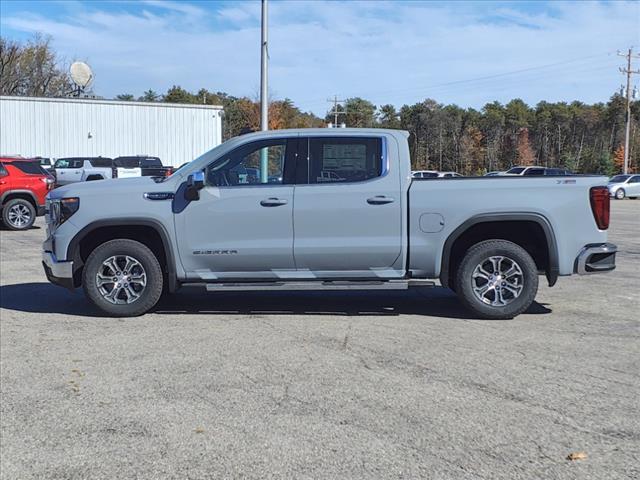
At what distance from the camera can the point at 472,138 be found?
64062 mm

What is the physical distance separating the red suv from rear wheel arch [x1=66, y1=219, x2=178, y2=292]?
33.6ft

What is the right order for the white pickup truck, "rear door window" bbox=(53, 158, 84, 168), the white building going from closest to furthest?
the white pickup truck < "rear door window" bbox=(53, 158, 84, 168) < the white building

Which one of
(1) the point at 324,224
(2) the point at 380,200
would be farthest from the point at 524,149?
(1) the point at 324,224

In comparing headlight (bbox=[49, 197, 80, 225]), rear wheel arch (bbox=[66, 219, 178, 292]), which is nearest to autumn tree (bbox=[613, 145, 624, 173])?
rear wheel arch (bbox=[66, 219, 178, 292])

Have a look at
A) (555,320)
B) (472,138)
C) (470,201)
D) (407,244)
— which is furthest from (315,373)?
(472,138)

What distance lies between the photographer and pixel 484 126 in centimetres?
6506

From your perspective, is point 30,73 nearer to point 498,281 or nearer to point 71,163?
point 71,163

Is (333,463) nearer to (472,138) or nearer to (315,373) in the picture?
(315,373)

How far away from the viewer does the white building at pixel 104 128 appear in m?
37.4

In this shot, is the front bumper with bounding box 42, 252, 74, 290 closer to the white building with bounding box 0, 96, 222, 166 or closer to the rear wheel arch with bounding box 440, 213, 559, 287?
the rear wheel arch with bounding box 440, 213, 559, 287

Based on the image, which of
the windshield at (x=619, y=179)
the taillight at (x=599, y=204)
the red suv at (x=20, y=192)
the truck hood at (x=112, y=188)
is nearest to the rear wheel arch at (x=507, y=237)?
the taillight at (x=599, y=204)

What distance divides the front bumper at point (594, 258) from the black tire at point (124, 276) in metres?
4.37

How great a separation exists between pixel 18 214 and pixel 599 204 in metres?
14.3

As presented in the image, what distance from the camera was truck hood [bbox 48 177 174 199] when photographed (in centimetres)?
699
